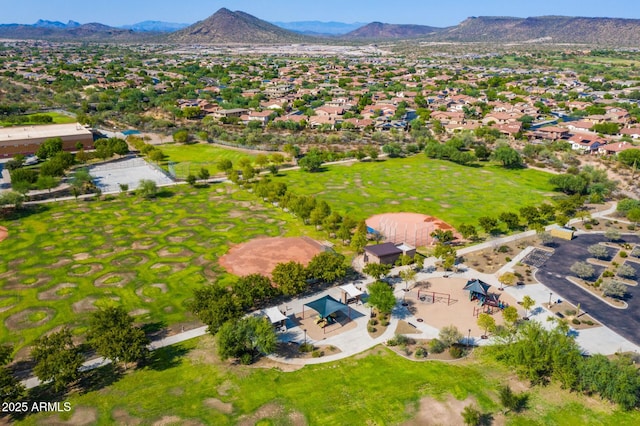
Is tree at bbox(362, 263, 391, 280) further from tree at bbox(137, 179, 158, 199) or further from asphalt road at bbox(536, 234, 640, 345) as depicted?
tree at bbox(137, 179, 158, 199)

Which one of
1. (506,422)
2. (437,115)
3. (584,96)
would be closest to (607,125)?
(437,115)

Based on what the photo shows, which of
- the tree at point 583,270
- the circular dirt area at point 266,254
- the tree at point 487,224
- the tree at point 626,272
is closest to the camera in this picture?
the tree at point 583,270

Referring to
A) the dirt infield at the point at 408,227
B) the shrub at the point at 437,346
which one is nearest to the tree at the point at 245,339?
the shrub at the point at 437,346

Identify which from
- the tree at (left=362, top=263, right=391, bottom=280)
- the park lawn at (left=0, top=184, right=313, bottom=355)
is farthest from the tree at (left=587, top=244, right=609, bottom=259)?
the park lawn at (left=0, top=184, right=313, bottom=355)

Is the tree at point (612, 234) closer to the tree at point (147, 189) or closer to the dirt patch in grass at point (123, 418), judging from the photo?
the dirt patch in grass at point (123, 418)

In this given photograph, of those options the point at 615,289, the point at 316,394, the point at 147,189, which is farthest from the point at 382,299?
the point at 147,189

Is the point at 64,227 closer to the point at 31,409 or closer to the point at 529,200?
the point at 31,409
